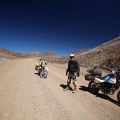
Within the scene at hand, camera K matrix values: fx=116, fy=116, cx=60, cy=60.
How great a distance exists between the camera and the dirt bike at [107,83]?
6.04 m

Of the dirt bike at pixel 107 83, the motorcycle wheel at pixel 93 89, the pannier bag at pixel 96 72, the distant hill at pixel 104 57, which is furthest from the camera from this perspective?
the distant hill at pixel 104 57

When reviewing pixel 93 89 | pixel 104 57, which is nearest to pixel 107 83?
pixel 93 89

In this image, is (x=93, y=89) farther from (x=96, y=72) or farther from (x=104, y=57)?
(x=104, y=57)

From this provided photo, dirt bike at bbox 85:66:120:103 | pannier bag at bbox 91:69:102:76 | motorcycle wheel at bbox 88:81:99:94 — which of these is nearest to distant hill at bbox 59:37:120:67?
pannier bag at bbox 91:69:102:76

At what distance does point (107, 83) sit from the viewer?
21.6 feet

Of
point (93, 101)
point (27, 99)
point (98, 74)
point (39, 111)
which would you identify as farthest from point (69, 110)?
point (98, 74)

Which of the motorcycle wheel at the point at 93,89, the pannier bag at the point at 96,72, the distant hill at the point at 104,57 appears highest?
the distant hill at the point at 104,57

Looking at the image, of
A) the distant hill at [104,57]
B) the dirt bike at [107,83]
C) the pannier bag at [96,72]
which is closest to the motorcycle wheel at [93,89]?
the dirt bike at [107,83]

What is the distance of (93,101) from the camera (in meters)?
5.90

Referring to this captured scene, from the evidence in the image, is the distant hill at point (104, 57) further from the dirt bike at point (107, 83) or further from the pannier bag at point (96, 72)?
the dirt bike at point (107, 83)

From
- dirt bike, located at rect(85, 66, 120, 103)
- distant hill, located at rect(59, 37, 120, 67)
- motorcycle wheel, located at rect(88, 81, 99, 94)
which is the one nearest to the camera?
dirt bike, located at rect(85, 66, 120, 103)

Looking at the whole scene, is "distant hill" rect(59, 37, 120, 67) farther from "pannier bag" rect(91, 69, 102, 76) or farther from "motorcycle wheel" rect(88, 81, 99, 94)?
"motorcycle wheel" rect(88, 81, 99, 94)

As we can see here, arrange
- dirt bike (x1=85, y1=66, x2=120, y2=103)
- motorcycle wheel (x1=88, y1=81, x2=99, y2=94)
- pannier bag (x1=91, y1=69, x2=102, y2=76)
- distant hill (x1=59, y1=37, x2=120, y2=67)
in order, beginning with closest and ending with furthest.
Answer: dirt bike (x1=85, y1=66, x2=120, y2=103) → motorcycle wheel (x1=88, y1=81, x2=99, y2=94) → pannier bag (x1=91, y1=69, x2=102, y2=76) → distant hill (x1=59, y1=37, x2=120, y2=67)

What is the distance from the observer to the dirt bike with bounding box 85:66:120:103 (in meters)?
6.04
